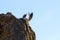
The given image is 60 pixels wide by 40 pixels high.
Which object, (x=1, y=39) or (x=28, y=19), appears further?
(x=28, y=19)

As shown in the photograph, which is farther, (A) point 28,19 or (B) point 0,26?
(A) point 28,19

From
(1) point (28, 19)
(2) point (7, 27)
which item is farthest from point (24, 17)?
(2) point (7, 27)

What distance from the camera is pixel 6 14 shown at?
2057 inches

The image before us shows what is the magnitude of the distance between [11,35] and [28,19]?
4945 millimetres

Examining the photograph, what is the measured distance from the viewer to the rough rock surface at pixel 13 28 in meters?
51.3

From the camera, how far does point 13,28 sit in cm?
5200

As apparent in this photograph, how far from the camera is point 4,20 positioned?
52062mm

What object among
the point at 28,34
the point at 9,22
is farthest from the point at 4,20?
the point at 28,34

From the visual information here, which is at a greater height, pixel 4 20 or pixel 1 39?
pixel 4 20

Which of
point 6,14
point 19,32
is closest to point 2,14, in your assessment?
point 6,14

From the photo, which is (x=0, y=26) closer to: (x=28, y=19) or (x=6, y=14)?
(x=6, y=14)

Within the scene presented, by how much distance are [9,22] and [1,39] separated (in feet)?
10.9

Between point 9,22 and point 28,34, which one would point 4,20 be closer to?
point 9,22

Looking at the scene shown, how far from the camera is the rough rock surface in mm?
51344
